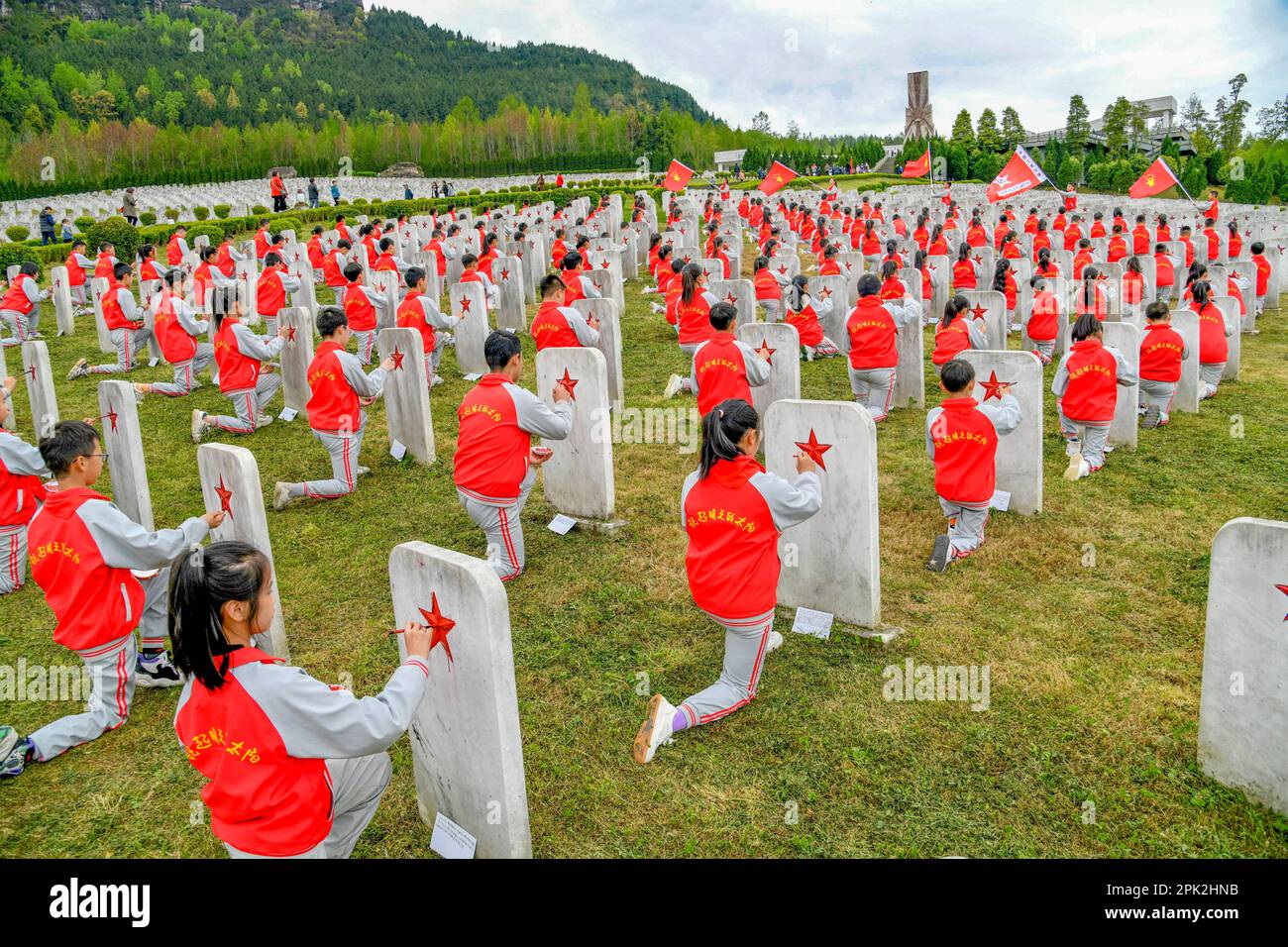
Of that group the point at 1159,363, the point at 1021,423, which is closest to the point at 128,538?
the point at 1021,423

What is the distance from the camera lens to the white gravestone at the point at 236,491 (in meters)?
4.91

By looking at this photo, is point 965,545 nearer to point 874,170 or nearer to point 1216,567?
Answer: point 1216,567

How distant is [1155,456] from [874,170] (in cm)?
6463

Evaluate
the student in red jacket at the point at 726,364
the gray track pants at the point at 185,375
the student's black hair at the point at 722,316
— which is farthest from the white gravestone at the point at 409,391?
the gray track pants at the point at 185,375

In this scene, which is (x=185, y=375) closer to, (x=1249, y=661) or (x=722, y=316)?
(x=722, y=316)

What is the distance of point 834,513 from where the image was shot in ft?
17.3

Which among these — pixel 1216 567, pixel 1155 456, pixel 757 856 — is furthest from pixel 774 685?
pixel 1155 456

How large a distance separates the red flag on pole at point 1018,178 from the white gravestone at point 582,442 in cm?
1308

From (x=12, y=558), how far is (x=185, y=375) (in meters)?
6.02

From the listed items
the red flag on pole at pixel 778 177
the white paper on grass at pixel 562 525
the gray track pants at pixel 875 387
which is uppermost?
the red flag on pole at pixel 778 177

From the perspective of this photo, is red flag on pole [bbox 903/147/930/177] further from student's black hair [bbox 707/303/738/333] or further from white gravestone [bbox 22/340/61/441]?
white gravestone [bbox 22/340/61/441]

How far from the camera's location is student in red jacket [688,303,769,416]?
24.2 ft

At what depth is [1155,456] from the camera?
841 cm

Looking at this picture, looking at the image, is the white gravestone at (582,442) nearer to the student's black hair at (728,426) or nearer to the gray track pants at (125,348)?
the student's black hair at (728,426)
